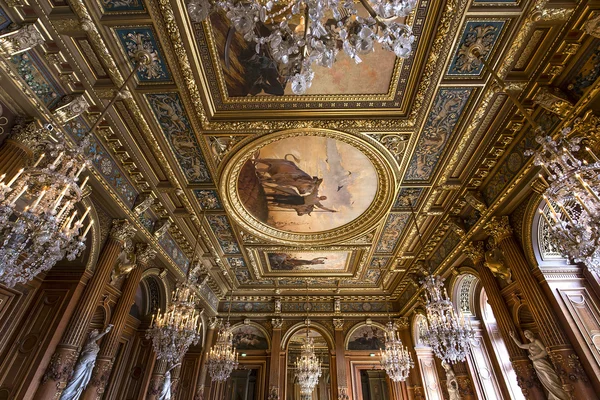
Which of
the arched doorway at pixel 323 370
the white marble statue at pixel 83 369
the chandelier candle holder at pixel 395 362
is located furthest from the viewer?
the arched doorway at pixel 323 370

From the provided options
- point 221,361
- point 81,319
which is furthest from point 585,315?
point 221,361

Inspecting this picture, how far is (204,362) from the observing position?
12.6 meters

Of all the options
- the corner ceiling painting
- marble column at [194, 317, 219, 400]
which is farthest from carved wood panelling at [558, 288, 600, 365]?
marble column at [194, 317, 219, 400]

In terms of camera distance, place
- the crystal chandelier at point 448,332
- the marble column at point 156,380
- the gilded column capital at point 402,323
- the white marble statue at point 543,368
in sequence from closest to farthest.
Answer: the white marble statue at point 543,368, the crystal chandelier at point 448,332, the marble column at point 156,380, the gilded column capital at point 402,323

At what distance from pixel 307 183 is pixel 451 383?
8.64 m

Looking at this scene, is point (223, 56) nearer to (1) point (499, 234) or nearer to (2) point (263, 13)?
(2) point (263, 13)

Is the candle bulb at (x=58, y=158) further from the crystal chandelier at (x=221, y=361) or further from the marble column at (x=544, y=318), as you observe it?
the crystal chandelier at (x=221, y=361)

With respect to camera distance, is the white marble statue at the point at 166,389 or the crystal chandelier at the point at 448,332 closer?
the crystal chandelier at the point at 448,332

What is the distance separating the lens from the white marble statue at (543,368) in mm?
5535

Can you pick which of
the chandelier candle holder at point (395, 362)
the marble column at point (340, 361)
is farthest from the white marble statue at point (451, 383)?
the marble column at point (340, 361)

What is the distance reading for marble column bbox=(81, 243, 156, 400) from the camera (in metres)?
6.60

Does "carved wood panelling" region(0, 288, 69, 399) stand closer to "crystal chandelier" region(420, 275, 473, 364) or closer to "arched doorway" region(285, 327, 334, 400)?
"crystal chandelier" region(420, 275, 473, 364)

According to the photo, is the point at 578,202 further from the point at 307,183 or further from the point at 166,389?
the point at 166,389

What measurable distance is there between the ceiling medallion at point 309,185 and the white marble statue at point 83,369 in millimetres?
4368
